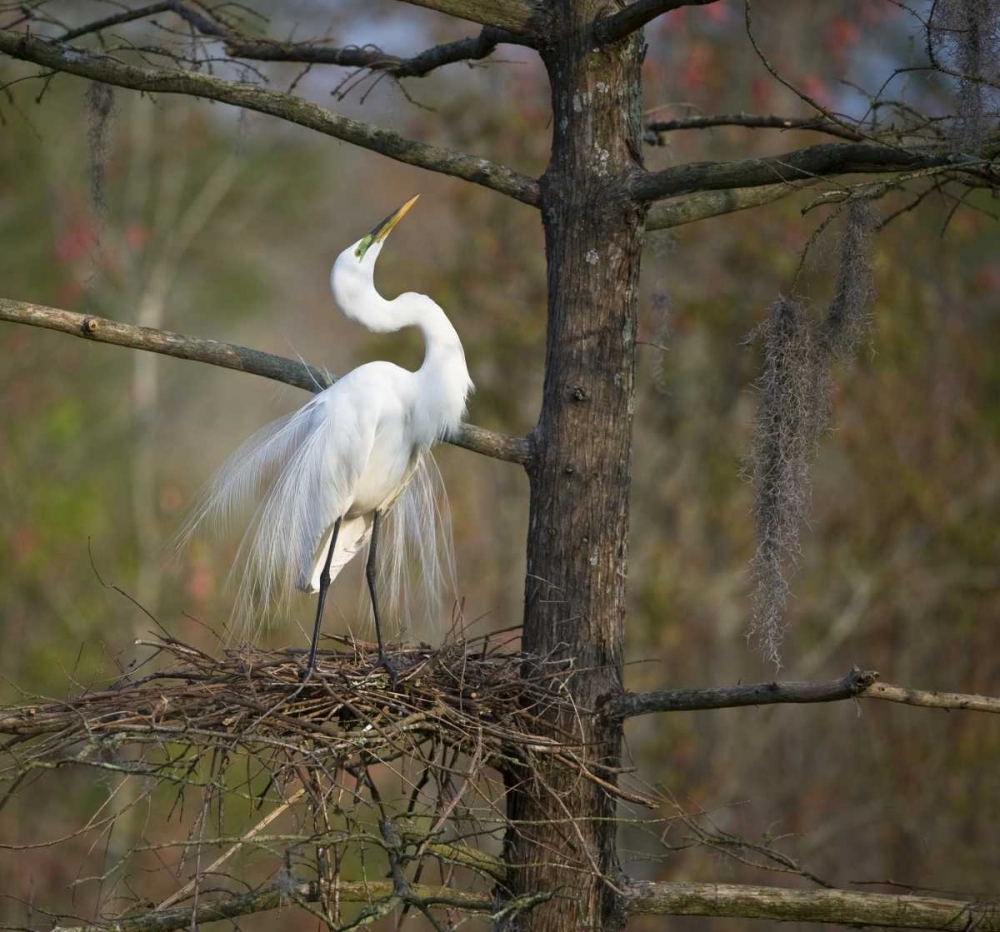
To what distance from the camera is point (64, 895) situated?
959cm

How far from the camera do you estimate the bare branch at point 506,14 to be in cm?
270

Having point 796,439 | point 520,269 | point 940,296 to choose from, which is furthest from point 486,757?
point 940,296

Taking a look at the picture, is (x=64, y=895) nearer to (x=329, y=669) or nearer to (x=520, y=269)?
(x=520, y=269)

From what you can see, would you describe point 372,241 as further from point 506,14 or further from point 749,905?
point 749,905

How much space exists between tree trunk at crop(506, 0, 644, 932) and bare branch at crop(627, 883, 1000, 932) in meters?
0.15

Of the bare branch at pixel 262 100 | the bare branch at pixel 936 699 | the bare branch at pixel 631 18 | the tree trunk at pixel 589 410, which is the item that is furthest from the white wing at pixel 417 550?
the bare branch at pixel 936 699

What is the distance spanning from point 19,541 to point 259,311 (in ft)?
15.5

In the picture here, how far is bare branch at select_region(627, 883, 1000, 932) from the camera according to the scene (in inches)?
103

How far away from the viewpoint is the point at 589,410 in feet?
9.30

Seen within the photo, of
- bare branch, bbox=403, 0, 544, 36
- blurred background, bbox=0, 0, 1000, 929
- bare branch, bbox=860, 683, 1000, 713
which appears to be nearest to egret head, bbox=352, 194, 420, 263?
bare branch, bbox=403, 0, 544, 36

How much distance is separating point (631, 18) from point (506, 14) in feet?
0.99

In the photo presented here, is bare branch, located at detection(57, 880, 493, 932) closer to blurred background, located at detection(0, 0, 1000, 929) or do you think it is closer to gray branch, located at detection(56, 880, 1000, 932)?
gray branch, located at detection(56, 880, 1000, 932)

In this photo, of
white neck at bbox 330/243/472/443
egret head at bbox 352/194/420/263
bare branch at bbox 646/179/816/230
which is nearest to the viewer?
bare branch at bbox 646/179/816/230

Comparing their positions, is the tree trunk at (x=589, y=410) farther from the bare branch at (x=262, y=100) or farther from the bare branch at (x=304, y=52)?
the bare branch at (x=304, y=52)
